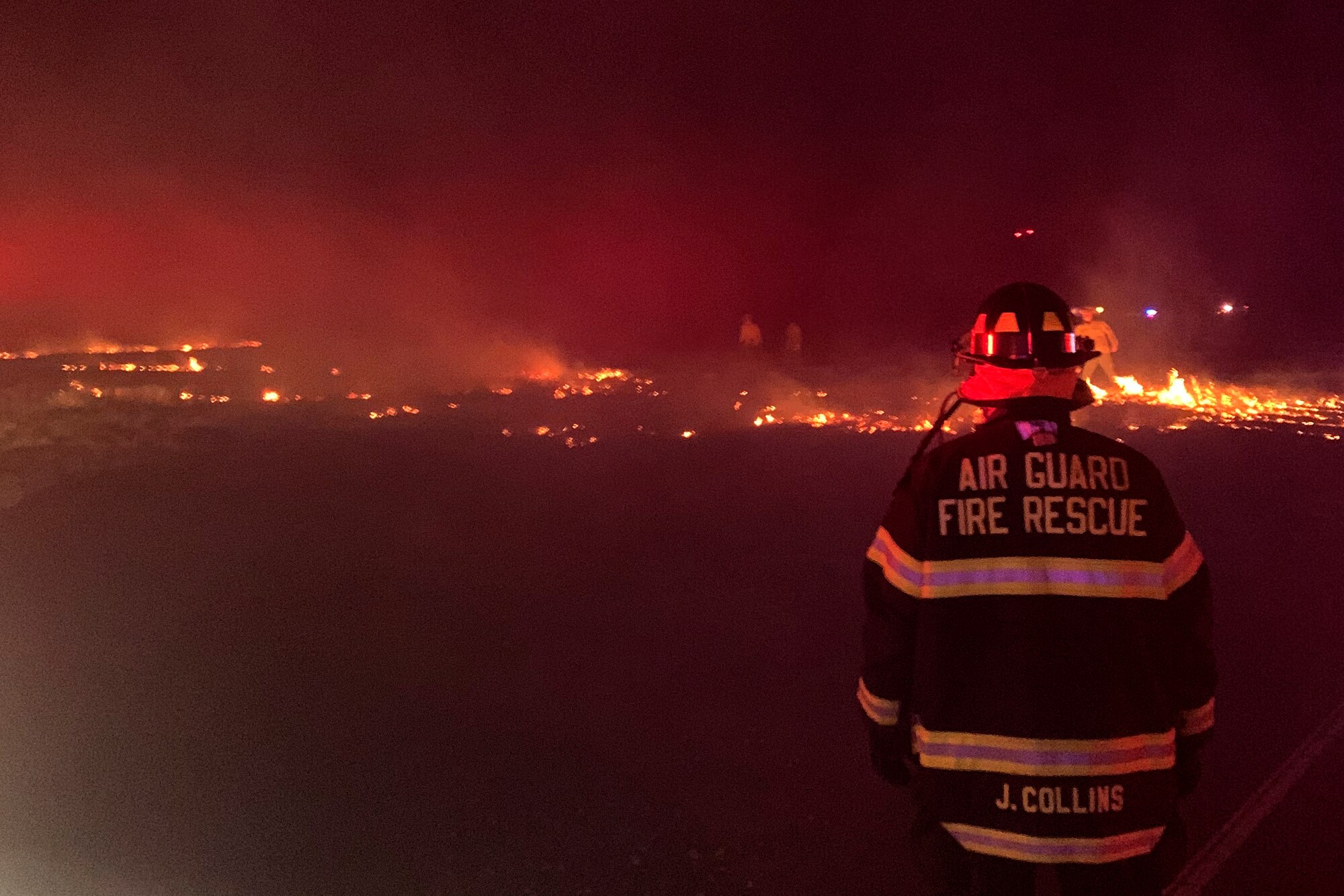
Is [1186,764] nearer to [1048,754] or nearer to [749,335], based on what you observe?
[1048,754]

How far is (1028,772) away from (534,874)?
1.86 meters

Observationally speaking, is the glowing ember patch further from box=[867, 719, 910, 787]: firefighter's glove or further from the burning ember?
box=[867, 719, 910, 787]: firefighter's glove

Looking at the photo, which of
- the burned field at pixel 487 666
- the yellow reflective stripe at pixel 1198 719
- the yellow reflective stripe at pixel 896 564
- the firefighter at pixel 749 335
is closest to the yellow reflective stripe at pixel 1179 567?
the yellow reflective stripe at pixel 1198 719

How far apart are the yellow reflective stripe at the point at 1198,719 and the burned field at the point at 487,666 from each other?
1.31 meters

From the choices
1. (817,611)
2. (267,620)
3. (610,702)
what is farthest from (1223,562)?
(267,620)

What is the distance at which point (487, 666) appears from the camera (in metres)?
4.59

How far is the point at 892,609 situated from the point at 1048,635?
323mm

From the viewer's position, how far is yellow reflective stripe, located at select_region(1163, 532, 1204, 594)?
6.29 feet

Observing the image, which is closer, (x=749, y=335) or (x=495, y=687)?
(x=495, y=687)

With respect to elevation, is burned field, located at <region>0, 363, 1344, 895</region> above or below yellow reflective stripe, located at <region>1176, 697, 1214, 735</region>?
below

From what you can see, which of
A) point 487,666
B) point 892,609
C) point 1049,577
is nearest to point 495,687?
point 487,666

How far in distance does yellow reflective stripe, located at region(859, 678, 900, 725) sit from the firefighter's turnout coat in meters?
0.09

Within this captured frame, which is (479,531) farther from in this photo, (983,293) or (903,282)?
(983,293)

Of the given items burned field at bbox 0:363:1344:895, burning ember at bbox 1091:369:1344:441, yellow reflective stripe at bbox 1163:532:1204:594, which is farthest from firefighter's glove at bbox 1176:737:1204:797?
burning ember at bbox 1091:369:1344:441
